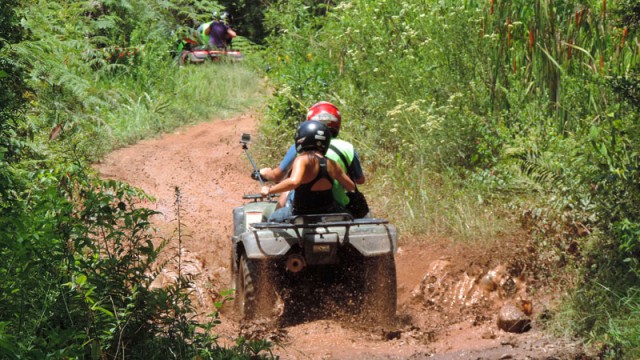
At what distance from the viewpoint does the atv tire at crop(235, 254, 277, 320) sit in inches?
262

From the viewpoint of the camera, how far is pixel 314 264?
6.45 m

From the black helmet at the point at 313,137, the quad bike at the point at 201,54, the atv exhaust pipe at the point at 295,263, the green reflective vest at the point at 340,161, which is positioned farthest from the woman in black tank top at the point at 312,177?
the quad bike at the point at 201,54

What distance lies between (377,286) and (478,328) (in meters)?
0.81

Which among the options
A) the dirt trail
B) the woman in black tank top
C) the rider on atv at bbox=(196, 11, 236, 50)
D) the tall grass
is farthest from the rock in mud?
the rider on atv at bbox=(196, 11, 236, 50)

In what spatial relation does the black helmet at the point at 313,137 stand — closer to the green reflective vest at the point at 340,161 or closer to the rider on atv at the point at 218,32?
the green reflective vest at the point at 340,161

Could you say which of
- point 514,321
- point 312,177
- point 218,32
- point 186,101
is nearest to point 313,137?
point 312,177

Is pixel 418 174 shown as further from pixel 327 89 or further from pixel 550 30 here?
pixel 327 89

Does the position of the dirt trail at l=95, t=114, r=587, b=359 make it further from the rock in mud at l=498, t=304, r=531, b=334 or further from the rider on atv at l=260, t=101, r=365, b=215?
the rider on atv at l=260, t=101, r=365, b=215

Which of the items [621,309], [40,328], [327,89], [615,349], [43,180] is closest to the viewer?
[40,328]

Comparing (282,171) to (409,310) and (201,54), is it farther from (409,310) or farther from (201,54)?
(201,54)

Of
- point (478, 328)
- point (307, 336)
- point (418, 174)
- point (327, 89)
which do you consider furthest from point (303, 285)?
point (327, 89)

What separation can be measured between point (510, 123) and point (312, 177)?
7.81 ft

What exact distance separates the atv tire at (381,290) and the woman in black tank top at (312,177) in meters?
0.51

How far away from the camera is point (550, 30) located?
8078 millimetres
